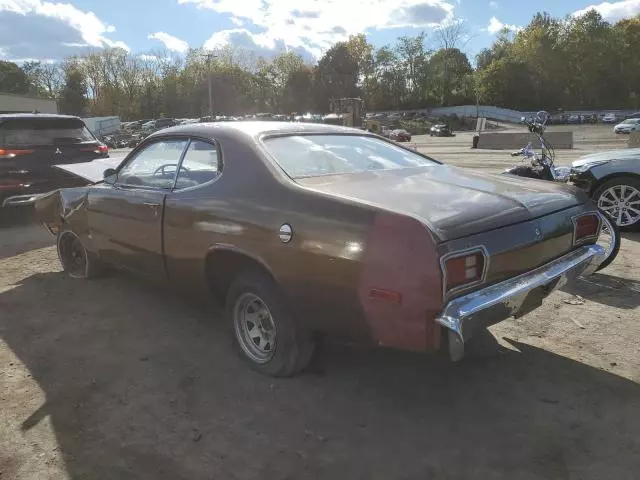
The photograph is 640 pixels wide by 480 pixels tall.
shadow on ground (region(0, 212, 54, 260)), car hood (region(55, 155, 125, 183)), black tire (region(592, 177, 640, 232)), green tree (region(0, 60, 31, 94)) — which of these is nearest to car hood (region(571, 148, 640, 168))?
black tire (region(592, 177, 640, 232))

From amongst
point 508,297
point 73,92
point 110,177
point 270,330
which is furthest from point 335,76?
point 508,297

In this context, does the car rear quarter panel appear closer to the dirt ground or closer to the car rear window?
the dirt ground

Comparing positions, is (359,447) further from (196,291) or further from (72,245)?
(72,245)

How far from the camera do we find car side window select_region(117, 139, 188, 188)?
4.02 meters

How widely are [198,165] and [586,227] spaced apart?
2.60 m

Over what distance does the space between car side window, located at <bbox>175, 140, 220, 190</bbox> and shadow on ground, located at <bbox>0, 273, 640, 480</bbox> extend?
3.95ft

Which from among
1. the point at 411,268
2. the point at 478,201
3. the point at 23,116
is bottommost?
the point at 411,268

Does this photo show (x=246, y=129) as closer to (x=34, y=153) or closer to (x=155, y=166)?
(x=155, y=166)

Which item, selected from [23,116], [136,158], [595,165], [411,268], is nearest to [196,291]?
Answer: [136,158]

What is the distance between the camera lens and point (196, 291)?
12.5 ft

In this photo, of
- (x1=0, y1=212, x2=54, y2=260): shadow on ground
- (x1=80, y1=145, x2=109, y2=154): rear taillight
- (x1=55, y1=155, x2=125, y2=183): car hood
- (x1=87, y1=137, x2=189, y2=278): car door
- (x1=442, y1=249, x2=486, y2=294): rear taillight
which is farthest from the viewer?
(x1=80, y1=145, x2=109, y2=154): rear taillight

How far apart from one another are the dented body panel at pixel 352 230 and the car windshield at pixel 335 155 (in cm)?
12

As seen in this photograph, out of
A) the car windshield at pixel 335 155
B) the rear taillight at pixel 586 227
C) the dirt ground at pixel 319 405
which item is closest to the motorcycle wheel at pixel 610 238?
the dirt ground at pixel 319 405

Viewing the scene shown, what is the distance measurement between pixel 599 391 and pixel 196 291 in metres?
2.63
